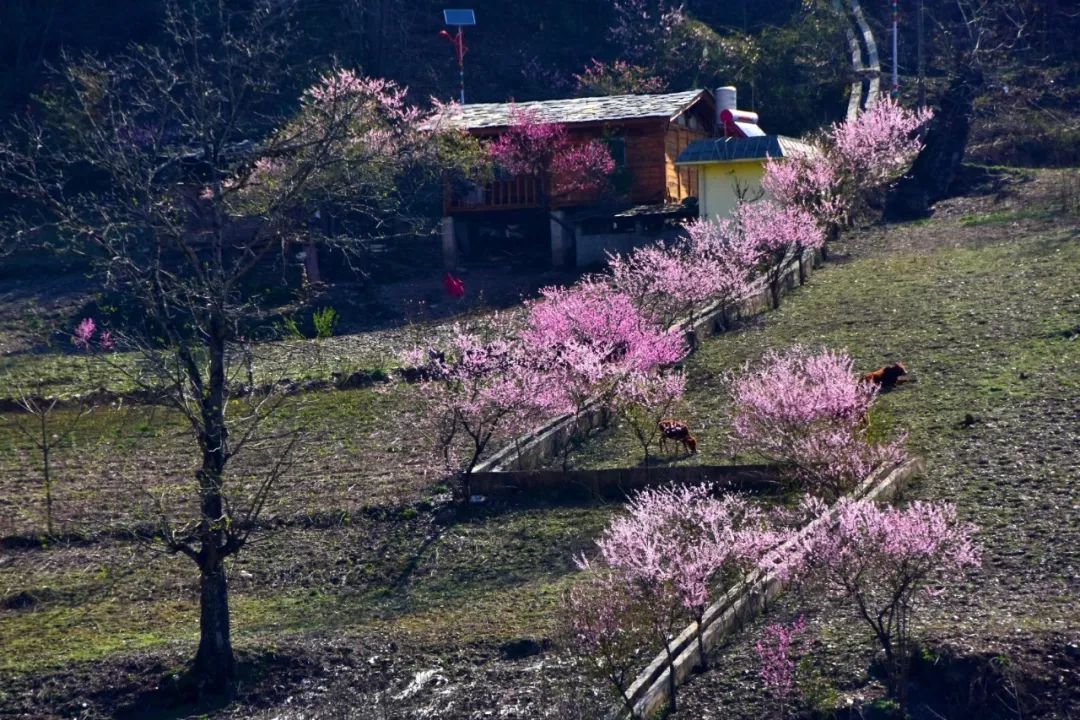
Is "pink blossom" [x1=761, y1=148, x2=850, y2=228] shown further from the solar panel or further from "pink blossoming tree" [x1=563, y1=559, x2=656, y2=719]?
"pink blossoming tree" [x1=563, y1=559, x2=656, y2=719]

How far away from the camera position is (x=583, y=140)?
109 ft

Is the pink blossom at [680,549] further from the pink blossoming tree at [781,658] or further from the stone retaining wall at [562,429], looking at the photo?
the stone retaining wall at [562,429]

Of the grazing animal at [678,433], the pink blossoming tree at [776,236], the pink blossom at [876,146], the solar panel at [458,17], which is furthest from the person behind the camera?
the solar panel at [458,17]

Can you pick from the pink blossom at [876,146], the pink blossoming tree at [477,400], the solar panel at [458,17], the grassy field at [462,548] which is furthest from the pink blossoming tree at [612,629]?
the solar panel at [458,17]

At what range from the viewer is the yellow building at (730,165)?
2964 centimetres

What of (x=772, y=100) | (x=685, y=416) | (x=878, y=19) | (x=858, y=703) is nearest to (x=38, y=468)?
(x=685, y=416)

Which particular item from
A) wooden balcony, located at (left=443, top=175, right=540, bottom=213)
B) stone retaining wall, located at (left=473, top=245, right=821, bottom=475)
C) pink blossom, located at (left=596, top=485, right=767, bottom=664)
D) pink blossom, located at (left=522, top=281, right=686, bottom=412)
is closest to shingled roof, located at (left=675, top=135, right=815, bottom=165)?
wooden balcony, located at (left=443, top=175, right=540, bottom=213)

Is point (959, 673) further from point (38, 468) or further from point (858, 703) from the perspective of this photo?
point (38, 468)

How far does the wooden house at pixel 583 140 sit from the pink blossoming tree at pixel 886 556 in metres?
20.9

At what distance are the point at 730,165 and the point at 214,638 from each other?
19506 mm

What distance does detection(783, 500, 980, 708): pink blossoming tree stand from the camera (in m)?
10.6

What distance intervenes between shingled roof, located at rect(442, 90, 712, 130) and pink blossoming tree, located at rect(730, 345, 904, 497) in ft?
58.2

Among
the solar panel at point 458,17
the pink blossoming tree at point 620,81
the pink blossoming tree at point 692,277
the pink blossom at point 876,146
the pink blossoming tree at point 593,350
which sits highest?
the solar panel at point 458,17

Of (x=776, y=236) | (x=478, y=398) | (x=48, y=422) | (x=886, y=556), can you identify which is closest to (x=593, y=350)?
(x=478, y=398)
